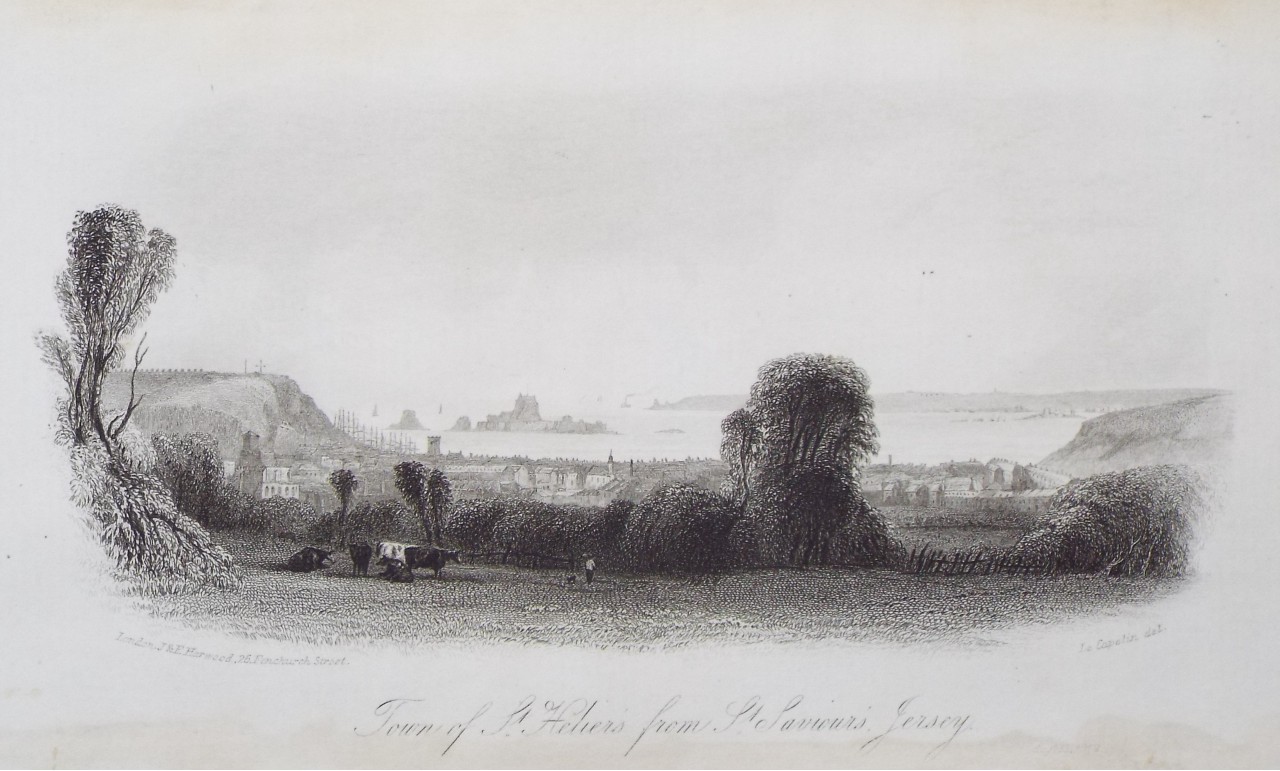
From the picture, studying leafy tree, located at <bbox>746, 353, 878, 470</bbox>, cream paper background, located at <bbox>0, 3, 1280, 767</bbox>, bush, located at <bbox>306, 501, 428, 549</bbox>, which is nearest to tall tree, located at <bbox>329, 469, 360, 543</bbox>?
bush, located at <bbox>306, 501, 428, 549</bbox>

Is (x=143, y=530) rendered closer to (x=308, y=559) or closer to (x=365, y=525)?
(x=308, y=559)

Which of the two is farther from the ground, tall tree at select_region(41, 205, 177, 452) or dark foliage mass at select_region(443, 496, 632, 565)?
tall tree at select_region(41, 205, 177, 452)

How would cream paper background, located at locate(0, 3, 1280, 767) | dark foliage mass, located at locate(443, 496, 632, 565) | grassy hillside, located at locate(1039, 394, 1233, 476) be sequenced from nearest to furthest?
cream paper background, located at locate(0, 3, 1280, 767)
grassy hillside, located at locate(1039, 394, 1233, 476)
dark foliage mass, located at locate(443, 496, 632, 565)

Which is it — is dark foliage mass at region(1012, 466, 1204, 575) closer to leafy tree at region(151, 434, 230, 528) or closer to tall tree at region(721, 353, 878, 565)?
tall tree at region(721, 353, 878, 565)

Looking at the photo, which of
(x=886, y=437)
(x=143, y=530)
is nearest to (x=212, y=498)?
(x=143, y=530)

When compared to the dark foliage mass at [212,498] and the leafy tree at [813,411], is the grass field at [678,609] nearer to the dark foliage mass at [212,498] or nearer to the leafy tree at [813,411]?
the dark foliage mass at [212,498]

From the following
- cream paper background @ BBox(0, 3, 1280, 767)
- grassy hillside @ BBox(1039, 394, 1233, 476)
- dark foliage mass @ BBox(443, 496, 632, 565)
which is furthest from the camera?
dark foliage mass @ BBox(443, 496, 632, 565)

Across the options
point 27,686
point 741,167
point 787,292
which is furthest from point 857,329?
point 27,686

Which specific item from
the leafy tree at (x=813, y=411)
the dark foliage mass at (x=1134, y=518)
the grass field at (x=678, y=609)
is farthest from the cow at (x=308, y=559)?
the dark foliage mass at (x=1134, y=518)
